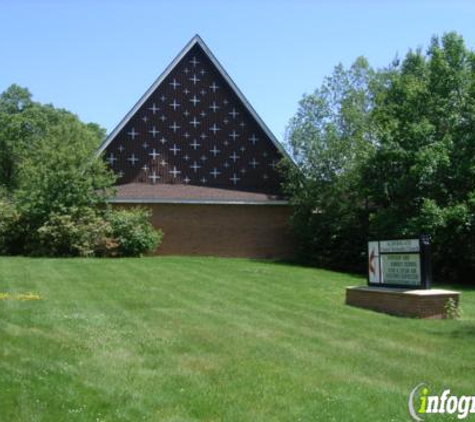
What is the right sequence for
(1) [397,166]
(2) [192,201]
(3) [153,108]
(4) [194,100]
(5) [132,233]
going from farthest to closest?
(4) [194,100] < (3) [153,108] < (2) [192,201] < (5) [132,233] < (1) [397,166]

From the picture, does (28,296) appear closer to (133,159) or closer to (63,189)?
(63,189)

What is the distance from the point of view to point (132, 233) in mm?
28719

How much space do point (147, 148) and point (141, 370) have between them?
951 inches

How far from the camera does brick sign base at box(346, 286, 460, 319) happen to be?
44.9 feet

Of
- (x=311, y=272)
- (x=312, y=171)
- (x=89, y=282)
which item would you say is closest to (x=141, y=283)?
(x=89, y=282)

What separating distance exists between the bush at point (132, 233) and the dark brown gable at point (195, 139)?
10.6ft

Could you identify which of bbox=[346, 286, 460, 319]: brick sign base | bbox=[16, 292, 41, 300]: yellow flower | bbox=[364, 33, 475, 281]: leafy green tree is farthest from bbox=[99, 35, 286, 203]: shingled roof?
bbox=[346, 286, 460, 319]: brick sign base

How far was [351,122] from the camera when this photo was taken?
1225 inches

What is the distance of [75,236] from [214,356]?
19.9 meters

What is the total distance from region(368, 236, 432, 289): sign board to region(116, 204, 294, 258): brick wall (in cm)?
1610

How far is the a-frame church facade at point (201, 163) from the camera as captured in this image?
31.4 metres

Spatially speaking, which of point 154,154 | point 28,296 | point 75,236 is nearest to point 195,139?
point 154,154

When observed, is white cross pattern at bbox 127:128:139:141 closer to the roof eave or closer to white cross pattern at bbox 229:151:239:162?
the roof eave

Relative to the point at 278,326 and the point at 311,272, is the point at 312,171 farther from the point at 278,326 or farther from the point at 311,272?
the point at 278,326
